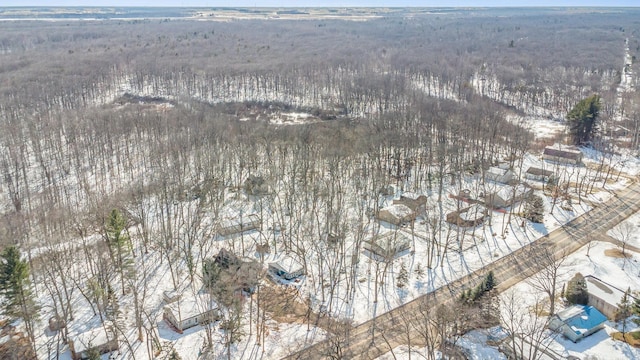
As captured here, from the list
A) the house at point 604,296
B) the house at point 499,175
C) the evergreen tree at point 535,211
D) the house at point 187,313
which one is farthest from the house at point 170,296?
the house at point 499,175

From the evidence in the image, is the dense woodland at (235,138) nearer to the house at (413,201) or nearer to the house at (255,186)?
the house at (255,186)

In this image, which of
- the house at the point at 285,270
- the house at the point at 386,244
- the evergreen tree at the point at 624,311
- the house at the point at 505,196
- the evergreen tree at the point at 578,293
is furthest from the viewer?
the house at the point at 505,196

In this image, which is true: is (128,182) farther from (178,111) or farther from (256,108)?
(256,108)

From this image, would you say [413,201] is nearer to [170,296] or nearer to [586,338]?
[586,338]

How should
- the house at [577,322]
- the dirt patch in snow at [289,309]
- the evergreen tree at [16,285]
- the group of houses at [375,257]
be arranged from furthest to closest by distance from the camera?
the dirt patch in snow at [289,309] → the group of houses at [375,257] → the house at [577,322] → the evergreen tree at [16,285]

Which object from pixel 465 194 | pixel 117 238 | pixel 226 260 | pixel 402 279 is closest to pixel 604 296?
pixel 402 279

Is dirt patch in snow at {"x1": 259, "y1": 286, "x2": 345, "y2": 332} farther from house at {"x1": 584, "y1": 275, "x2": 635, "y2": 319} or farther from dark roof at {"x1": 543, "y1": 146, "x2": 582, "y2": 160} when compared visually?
dark roof at {"x1": 543, "y1": 146, "x2": 582, "y2": 160}

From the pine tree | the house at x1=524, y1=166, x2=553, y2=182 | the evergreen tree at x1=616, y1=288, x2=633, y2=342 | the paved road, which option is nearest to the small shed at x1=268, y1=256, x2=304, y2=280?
the pine tree
